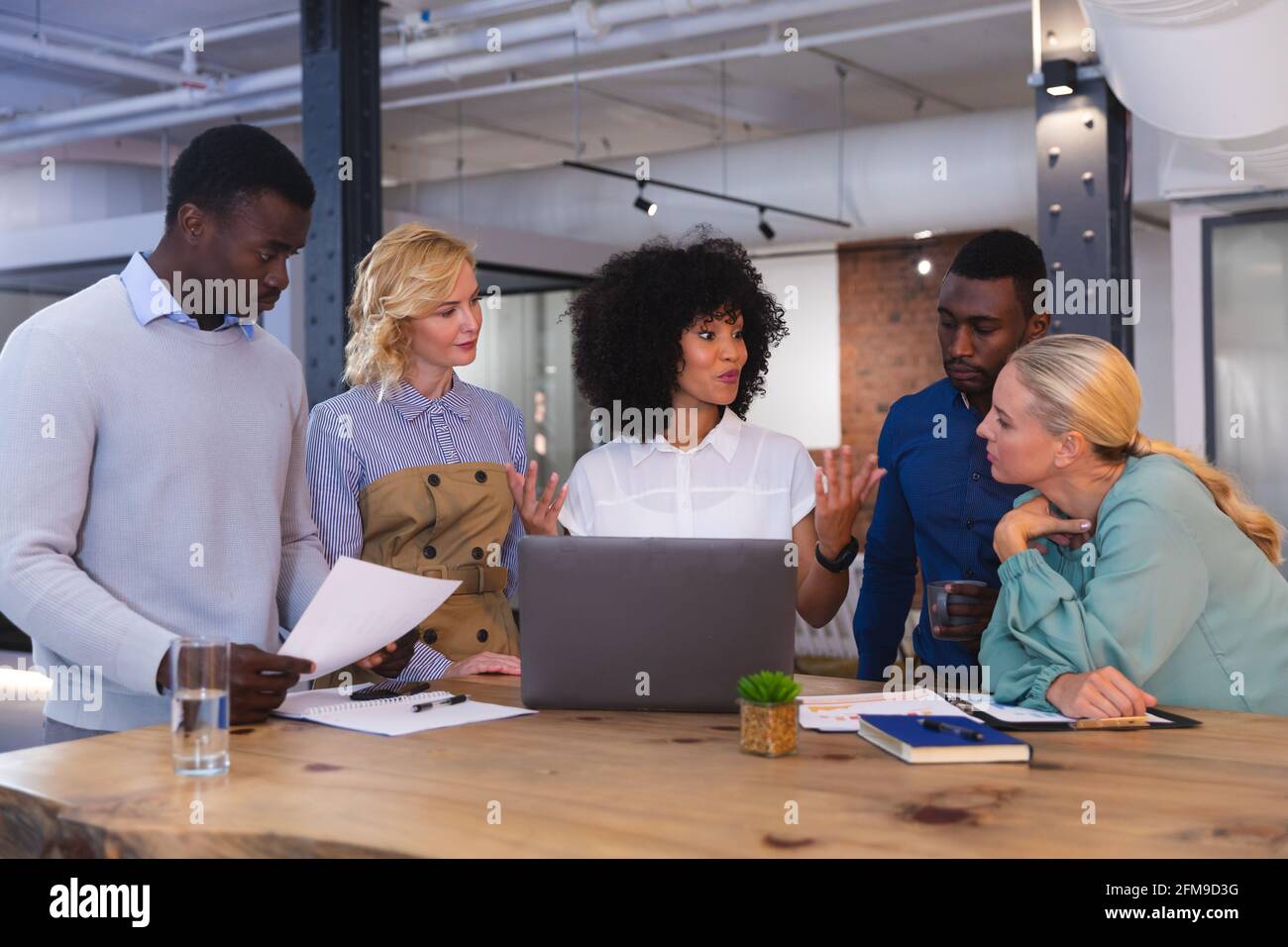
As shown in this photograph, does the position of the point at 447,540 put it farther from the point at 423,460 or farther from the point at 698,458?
the point at 698,458

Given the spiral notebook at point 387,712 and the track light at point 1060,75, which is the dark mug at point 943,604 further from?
the track light at point 1060,75

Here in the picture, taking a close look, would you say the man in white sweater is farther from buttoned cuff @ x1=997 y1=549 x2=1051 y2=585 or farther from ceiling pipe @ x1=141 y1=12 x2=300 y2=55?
ceiling pipe @ x1=141 y1=12 x2=300 y2=55

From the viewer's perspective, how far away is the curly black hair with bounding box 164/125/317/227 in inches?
87.4

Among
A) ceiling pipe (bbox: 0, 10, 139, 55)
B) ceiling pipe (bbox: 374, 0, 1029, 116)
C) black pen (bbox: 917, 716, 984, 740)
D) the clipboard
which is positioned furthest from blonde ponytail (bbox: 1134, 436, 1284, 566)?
ceiling pipe (bbox: 0, 10, 139, 55)

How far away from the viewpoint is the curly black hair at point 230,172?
2.22 meters

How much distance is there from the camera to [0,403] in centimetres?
203

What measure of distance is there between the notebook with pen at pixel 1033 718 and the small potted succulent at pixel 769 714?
363 mm

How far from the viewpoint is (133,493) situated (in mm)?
2125

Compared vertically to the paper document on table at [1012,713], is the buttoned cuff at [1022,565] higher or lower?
higher

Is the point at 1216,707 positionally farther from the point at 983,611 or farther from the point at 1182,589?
the point at 983,611

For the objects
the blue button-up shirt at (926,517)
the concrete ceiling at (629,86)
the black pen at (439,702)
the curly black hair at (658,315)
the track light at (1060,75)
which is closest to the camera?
the black pen at (439,702)

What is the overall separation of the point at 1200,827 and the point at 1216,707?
82cm

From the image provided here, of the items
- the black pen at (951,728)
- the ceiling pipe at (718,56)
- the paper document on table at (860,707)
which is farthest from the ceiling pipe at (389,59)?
the black pen at (951,728)

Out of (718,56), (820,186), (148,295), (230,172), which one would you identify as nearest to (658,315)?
(230,172)
